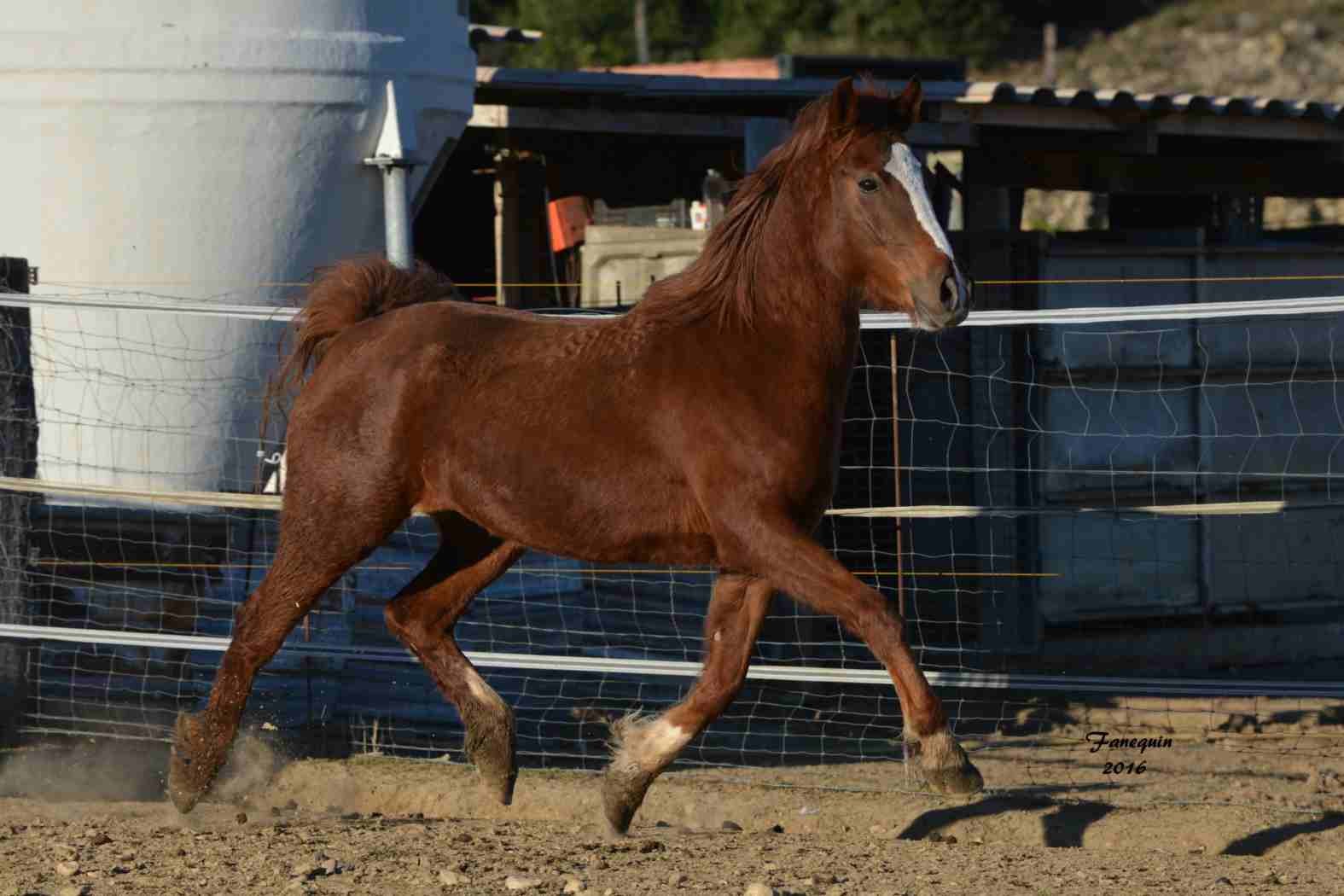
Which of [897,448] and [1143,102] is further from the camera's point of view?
[1143,102]

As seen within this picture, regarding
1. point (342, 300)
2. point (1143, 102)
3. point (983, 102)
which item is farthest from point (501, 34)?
point (342, 300)

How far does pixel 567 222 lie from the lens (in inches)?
514

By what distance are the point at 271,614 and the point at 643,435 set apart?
61.5 inches

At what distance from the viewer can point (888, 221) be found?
528cm

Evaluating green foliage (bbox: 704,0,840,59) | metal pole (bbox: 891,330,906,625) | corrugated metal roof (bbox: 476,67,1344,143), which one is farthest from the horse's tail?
green foliage (bbox: 704,0,840,59)

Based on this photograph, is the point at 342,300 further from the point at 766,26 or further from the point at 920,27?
the point at 920,27

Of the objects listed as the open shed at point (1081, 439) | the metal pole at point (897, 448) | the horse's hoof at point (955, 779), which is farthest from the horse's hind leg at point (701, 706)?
the open shed at point (1081, 439)

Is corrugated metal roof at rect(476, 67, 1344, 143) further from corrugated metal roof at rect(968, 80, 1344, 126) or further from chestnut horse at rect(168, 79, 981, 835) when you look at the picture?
chestnut horse at rect(168, 79, 981, 835)

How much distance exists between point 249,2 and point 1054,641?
5.34 meters

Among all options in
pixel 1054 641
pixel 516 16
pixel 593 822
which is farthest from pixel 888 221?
pixel 516 16

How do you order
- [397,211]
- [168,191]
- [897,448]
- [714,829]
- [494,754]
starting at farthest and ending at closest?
[397,211] → [168,191] → [897,448] → [714,829] → [494,754]

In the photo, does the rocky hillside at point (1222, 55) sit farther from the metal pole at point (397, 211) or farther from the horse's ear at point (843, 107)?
the horse's ear at point (843, 107)

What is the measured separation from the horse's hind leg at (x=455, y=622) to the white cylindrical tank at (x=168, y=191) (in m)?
3.09

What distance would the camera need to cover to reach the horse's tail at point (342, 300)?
6438 millimetres
